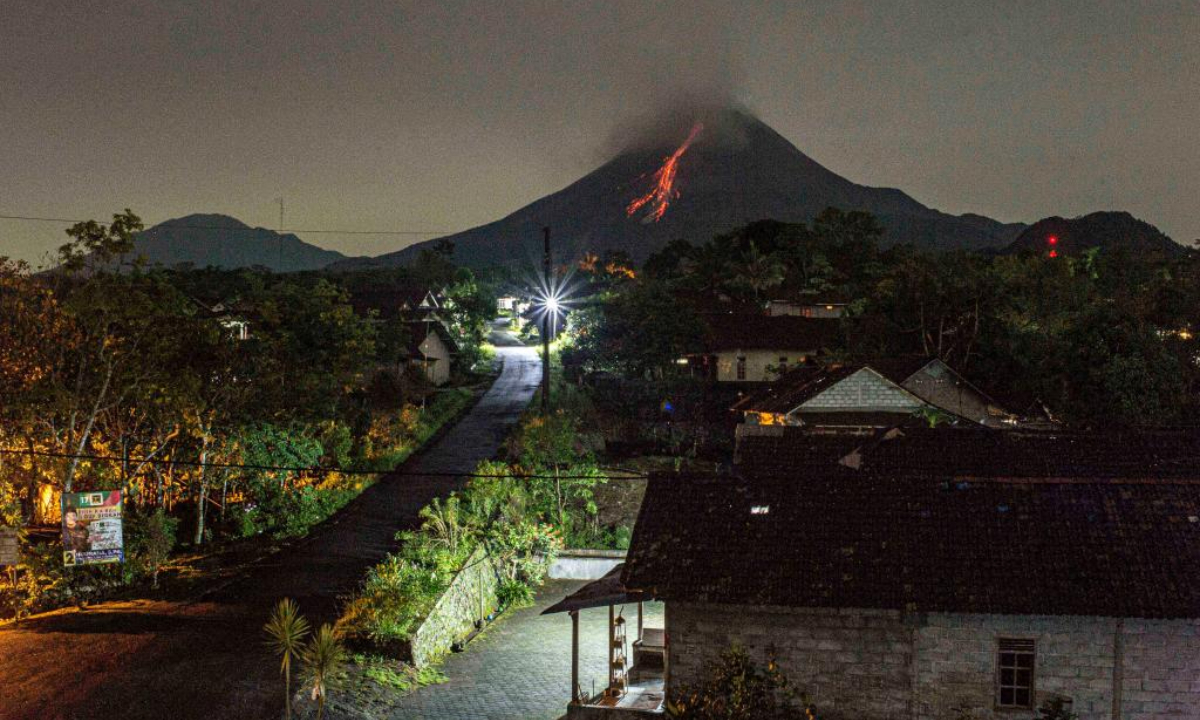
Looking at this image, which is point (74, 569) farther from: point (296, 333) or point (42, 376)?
point (296, 333)

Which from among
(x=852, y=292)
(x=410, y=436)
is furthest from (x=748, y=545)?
(x=852, y=292)

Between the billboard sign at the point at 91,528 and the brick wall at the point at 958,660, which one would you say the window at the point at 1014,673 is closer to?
the brick wall at the point at 958,660

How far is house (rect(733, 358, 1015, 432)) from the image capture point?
30844 mm

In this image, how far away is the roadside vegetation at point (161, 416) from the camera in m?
20.5

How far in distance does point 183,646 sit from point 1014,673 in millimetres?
13067

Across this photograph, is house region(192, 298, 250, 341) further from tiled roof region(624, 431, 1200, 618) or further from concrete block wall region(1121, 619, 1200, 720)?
concrete block wall region(1121, 619, 1200, 720)

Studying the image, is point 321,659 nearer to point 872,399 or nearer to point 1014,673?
point 1014,673

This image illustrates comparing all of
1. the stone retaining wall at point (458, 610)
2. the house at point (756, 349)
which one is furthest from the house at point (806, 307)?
the stone retaining wall at point (458, 610)

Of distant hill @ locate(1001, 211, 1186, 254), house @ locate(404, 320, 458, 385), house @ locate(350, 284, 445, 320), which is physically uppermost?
distant hill @ locate(1001, 211, 1186, 254)

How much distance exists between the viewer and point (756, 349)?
47.9m

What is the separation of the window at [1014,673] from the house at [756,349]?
34320 millimetres

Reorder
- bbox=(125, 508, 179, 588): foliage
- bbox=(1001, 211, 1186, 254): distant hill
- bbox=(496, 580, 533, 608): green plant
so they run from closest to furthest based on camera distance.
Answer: bbox=(125, 508, 179, 588): foliage → bbox=(496, 580, 533, 608): green plant → bbox=(1001, 211, 1186, 254): distant hill

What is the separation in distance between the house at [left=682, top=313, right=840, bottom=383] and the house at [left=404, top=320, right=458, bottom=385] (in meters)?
13.2

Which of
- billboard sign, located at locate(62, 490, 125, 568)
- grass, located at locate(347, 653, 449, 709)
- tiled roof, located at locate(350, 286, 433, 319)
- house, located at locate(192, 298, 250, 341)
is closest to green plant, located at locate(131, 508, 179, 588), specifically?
billboard sign, located at locate(62, 490, 125, 568)
